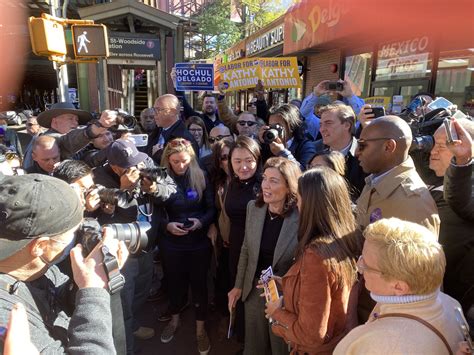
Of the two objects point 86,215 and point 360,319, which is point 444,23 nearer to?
point 360,319

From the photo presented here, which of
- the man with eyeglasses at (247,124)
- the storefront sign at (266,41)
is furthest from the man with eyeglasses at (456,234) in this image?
the storefront sign at (266,41)

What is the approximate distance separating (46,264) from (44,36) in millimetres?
4989

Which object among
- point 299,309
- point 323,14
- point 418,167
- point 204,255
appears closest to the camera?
point 299,309

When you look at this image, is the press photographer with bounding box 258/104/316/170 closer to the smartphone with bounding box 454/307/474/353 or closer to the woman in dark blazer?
the woman in dark blazer

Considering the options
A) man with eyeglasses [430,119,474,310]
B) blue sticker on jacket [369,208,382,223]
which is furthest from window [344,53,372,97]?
blue sticker on jacket [369,208,382,223]

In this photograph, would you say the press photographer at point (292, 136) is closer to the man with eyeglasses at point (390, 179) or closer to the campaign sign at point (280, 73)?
the man with eyeglasses at point (390, 179)

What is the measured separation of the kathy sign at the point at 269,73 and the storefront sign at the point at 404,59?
1.93 m

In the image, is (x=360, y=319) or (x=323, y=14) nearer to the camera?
(x=360, y=319)

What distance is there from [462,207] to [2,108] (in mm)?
20487

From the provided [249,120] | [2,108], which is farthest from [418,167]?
A: [2,108]

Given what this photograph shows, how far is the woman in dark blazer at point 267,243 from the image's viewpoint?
2.18m

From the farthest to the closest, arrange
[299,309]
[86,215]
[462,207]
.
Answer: [86,215]
[462,207]
[299,309]

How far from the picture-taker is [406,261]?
1.20 meters

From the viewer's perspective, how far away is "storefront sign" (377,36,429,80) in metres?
6.16
